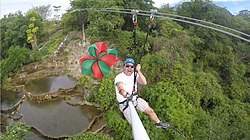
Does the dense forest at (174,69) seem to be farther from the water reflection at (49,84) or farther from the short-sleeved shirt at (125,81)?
the short-sleeved shirt at (125,81)

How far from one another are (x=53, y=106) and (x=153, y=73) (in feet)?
13.8

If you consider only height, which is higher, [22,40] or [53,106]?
[22,40]

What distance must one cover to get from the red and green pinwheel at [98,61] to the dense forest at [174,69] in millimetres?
2134

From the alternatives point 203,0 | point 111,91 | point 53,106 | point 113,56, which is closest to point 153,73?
point 111,91

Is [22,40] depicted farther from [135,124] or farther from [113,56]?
[135,124]

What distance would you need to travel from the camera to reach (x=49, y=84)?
36.1 ft

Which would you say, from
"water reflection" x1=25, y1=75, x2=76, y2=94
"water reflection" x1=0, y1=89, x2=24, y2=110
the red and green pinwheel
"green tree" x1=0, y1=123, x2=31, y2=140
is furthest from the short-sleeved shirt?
"water reflection" x1=0, y1=89, x2=24, y2=110

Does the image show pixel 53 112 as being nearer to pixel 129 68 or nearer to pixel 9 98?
pixel 9 98

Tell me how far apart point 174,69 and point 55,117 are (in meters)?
5.06

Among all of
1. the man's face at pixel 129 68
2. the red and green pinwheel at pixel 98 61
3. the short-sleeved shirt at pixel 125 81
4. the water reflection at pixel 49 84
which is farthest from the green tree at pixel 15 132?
the man's face at pixel 129 68

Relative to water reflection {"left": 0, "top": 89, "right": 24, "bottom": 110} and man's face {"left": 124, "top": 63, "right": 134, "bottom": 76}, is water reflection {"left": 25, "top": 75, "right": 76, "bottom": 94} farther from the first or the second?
man's face {"left": 124, "top": 63, "right": 134, "bottom": 76}

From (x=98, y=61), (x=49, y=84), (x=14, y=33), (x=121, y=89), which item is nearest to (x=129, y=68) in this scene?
(x=121, y=89)

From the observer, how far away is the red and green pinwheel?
4164 mm

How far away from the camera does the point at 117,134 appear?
7.34m
